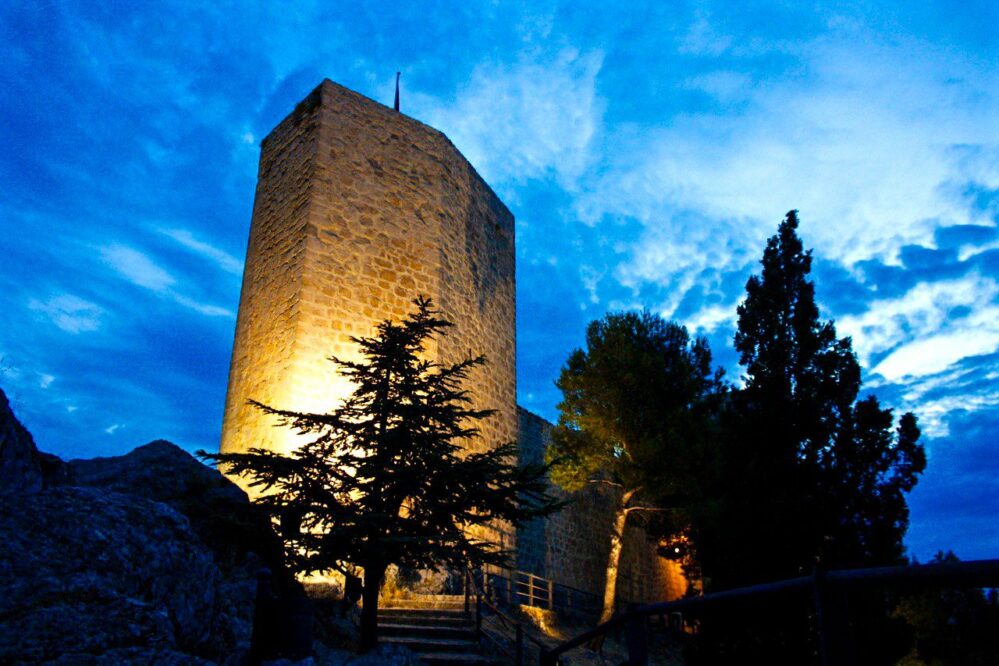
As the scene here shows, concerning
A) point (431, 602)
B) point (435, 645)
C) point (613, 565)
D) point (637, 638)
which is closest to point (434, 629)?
point (435, 645)

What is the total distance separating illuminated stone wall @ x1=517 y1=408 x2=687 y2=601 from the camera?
15.5 metres

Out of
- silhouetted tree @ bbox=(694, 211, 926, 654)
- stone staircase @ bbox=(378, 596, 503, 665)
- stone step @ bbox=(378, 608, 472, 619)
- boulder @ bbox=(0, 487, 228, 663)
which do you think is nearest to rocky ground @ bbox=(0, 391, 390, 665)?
boulder @ bbox=(0, 487, 228, 663)

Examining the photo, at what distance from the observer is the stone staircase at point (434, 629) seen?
706 cm

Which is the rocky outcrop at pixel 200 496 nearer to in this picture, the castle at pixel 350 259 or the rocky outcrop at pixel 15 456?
the castle at pixel 350 259

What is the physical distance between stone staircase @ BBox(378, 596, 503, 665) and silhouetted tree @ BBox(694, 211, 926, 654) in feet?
12.3

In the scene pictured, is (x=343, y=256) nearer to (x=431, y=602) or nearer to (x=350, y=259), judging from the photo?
(x=350, y=259)

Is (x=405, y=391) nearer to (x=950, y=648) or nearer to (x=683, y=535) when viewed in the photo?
(x=950, y=648)

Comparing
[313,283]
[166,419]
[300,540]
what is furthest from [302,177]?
[166,419]

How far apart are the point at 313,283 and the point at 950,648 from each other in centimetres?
1023

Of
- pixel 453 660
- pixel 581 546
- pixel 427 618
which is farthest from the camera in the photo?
pixel 581 546

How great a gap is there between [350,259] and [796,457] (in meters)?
8.03

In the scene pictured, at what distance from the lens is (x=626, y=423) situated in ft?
48.9

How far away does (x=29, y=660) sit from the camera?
1842 millimetres

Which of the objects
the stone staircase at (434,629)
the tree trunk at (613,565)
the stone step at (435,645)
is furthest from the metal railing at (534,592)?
the stone step at (435,645)
